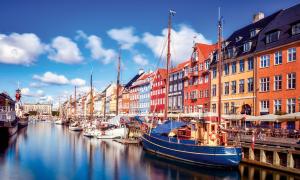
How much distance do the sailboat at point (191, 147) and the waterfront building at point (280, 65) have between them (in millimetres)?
11614

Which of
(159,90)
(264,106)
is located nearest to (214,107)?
(264,106)

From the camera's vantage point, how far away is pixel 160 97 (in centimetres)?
8988

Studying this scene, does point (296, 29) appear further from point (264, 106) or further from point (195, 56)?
point (195, 56)

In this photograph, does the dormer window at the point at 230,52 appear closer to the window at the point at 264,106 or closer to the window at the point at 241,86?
the window at the point at 241,86

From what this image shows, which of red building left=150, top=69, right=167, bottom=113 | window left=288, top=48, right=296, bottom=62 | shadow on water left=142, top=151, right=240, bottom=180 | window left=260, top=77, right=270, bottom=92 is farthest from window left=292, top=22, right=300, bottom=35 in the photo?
red building left=150, top=69, right=167, bottom=113

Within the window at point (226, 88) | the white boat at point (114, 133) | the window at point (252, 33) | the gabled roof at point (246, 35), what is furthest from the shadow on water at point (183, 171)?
the white boat at point (114, 133)

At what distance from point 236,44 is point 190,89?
17.2 meters

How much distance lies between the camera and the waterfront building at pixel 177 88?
78.1 meters

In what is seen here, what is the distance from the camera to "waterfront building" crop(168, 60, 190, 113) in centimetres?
7812

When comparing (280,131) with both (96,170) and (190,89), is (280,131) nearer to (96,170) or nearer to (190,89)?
(96,170)

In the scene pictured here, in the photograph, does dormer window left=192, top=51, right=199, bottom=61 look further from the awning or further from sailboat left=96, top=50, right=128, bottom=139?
the awning

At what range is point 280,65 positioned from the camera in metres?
48.4

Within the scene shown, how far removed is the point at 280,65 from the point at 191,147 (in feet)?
62.7

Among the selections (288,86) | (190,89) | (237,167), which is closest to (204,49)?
(190,89)
